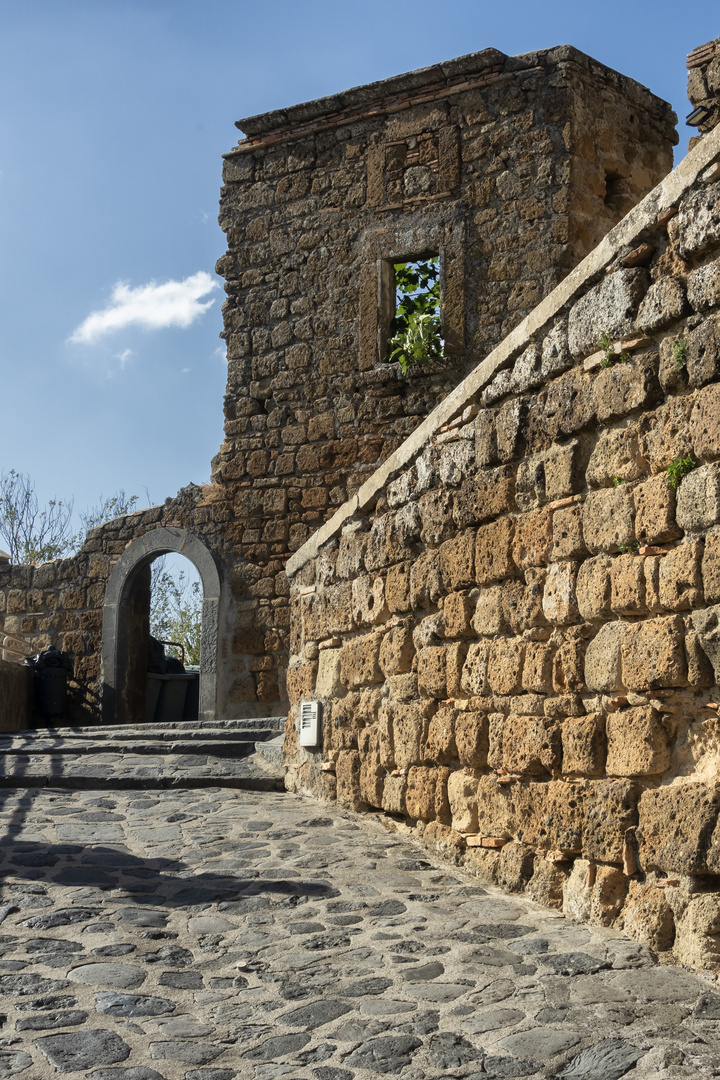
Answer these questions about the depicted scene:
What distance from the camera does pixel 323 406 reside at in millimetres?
10328

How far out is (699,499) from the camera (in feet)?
11.0

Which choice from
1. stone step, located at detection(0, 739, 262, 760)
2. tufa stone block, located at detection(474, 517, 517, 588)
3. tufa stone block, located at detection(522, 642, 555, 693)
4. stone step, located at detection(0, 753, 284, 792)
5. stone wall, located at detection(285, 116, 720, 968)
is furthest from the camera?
stone step, located at detection(0, 739, 262, 760)

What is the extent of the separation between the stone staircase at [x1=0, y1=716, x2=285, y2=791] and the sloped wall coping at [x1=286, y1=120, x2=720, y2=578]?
205 centimetres

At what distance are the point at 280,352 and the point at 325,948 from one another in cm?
773

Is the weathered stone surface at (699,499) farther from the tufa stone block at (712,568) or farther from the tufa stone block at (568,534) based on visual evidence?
the tufa stone block at (568,534)

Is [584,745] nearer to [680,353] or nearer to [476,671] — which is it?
[476,671]

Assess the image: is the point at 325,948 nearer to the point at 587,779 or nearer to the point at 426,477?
the point at 587,779

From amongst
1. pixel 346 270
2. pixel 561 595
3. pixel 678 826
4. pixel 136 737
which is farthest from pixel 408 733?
pixel 346 270

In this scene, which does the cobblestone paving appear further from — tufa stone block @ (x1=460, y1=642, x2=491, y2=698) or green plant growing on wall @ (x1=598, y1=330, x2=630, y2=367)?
green plant growing on wall @ (x1=598, y1=330, x2=630, y2=367)

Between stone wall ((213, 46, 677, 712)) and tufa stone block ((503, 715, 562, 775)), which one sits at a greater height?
stone wall ((213, 46, 677, 712))

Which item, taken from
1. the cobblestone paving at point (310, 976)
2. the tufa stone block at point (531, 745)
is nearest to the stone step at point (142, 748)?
the cobblestone paving at point (310, 976)

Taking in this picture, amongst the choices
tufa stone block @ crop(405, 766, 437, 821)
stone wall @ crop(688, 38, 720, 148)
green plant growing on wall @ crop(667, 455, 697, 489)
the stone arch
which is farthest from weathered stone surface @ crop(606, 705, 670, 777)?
the stone arch

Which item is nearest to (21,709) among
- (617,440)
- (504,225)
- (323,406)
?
(323,406)

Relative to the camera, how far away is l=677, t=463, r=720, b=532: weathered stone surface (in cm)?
327
